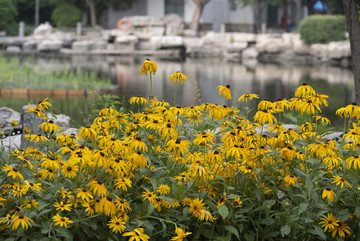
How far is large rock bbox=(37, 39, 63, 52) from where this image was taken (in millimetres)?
30462

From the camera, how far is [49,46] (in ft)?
101

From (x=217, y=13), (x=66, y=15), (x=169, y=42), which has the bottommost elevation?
(x=169, y=42)

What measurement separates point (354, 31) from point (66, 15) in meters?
33.5

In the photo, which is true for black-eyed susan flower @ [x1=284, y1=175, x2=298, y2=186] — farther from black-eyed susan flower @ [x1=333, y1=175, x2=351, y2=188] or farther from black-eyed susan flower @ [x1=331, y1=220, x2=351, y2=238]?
black-eyed susan flower @ [x1=331, y1=220, x2=351, y2=238]

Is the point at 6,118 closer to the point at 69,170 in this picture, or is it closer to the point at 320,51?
the point at 69,170

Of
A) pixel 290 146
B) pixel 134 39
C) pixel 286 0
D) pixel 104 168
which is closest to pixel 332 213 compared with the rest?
pixel 290 146

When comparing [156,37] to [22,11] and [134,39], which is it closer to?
[134,39]

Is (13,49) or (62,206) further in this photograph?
(13,49)

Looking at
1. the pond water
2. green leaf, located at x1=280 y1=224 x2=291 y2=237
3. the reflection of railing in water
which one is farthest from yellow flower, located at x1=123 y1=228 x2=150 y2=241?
the reflection of railing in water

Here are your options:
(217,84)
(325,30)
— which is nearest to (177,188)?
(217,84)

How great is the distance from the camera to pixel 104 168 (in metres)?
3.10

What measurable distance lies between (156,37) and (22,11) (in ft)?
42.5

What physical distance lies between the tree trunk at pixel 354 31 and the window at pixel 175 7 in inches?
1444

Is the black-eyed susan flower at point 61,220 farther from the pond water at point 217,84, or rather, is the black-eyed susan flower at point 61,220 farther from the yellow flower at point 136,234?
the pond water at point 217,84
